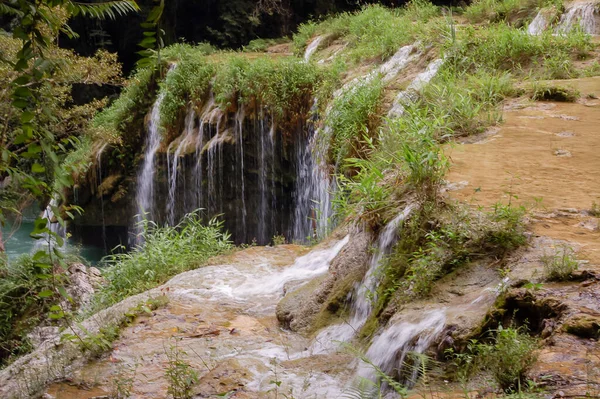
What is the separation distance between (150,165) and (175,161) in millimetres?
1079

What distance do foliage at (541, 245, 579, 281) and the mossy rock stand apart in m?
0.37

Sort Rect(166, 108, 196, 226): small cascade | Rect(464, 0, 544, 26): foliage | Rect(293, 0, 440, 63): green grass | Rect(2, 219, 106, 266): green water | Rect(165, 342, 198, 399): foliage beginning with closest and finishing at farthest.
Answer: Rect(165, 342, 198, 399): foliage
Rect(293, 0, 440, 63): green grass
Rect(464, 0, 544, 26): foliage
Rect(166, 108, 196, 226): small cascade
Rect(2, 219, 106, 266): green water

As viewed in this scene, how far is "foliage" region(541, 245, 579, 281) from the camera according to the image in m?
2.80

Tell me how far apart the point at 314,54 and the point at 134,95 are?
4.59 meters

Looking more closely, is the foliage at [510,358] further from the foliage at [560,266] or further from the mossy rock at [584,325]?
the foliage at [560,266]

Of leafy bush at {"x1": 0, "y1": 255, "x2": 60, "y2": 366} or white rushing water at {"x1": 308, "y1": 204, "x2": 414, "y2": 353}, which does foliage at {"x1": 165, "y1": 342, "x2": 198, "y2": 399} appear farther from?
leafy bush at {"x1": 0, "y1": 255, "x2": 60, "y2": 366}

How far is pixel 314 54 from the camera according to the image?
13172 millimetres

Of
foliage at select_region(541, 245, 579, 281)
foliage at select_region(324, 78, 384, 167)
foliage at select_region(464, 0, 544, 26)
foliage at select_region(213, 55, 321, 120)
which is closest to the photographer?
foliage at select_region(541, 245, 579, 281)

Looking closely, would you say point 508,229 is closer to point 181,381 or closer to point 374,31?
point 181,381

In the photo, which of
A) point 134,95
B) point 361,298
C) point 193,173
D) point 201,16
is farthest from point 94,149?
point 361,298

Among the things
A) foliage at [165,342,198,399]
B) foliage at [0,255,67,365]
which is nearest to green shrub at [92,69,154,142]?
foliage at [0,255,67,365]

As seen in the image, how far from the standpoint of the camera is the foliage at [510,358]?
2213 millimetres

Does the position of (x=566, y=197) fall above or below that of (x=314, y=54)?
below

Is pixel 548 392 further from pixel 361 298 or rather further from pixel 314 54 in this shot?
pixel 314 54
